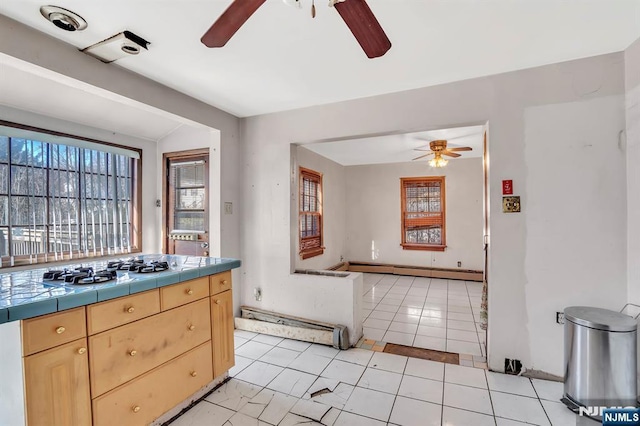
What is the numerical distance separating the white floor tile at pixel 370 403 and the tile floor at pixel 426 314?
38.5 inches

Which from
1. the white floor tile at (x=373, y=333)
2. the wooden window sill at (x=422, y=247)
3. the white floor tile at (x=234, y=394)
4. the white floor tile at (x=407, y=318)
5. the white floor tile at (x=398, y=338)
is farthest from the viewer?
the wooden window sill at (x=422, y=247)

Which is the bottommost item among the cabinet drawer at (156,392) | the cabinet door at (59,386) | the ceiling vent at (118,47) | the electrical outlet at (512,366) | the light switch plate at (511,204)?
the electrical outlet at (512,366)

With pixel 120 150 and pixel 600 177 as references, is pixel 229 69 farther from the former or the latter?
pixel 600 177

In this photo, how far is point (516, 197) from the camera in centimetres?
249

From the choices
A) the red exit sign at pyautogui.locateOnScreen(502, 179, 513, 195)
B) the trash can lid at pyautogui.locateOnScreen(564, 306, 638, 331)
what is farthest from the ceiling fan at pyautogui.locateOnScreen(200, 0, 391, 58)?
the trash can lid at pyautogui.locateOnScreen(564, 306, 638, 331)

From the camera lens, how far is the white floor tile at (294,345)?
302 centimetres

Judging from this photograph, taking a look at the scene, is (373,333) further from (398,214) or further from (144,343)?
(398,214)

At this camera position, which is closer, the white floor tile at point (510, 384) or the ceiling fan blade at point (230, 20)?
the ceiling fan blade at point (230, 20)

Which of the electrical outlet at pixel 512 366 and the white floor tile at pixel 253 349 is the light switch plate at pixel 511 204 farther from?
the white floor tile at pixel 253 349

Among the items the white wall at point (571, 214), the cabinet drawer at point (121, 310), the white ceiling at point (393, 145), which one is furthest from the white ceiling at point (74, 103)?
the white wall at point (571, 214)

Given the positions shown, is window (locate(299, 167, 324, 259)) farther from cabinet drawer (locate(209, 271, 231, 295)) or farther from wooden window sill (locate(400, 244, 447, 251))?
cabinet drawer (locate(209, 271, 231, 295))

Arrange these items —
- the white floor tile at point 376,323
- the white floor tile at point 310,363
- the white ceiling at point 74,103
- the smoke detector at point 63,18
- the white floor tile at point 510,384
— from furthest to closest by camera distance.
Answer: the white floor tile at point 376,323
the white floor tile at point 310,363
the white ceiling at point 74,103
the white floor tile at point 510,384
the smoke detector at point 63,18

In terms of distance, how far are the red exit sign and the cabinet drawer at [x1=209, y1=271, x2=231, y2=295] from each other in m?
2.50

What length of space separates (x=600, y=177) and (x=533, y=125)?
2.10 ft
